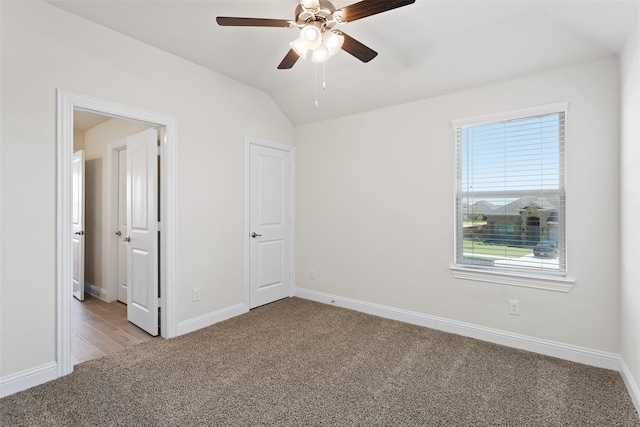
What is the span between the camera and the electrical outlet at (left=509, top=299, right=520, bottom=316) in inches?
109

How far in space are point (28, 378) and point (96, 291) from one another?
2586 mm

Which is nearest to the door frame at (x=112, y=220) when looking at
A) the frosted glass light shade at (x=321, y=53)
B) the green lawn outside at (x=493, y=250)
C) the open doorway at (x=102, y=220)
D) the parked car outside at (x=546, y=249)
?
the open doorway at (x=102, y=220)

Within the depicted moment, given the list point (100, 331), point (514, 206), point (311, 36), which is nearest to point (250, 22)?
point (311, 36)

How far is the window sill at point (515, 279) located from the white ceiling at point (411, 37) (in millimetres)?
1749

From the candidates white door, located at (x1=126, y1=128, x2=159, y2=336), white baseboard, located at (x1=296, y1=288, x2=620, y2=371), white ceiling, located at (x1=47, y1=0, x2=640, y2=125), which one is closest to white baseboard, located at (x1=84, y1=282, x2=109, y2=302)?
white door, located at (x1=126, y1=128, x2=159, y2=336)

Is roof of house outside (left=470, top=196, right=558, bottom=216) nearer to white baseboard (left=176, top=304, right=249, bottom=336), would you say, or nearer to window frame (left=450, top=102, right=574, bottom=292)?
window frame (left=450, top=102, right=574, bottom=292)

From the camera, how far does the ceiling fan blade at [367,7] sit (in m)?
1.68

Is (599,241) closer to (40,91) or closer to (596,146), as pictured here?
(596,146)

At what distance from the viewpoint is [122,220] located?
4.21 m

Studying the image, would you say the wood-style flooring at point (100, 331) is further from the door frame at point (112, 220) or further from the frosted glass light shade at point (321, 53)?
the frosted glass light shade at point (321, 53)

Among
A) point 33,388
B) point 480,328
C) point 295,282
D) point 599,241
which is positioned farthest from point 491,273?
point 33,388

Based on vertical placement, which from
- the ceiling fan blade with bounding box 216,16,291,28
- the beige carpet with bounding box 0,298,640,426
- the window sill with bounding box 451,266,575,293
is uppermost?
the ceiling fan blade with bounding box 216,16,291,28

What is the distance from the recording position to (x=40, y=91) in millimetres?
2174

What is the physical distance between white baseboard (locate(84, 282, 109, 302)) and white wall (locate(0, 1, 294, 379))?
1983mm
